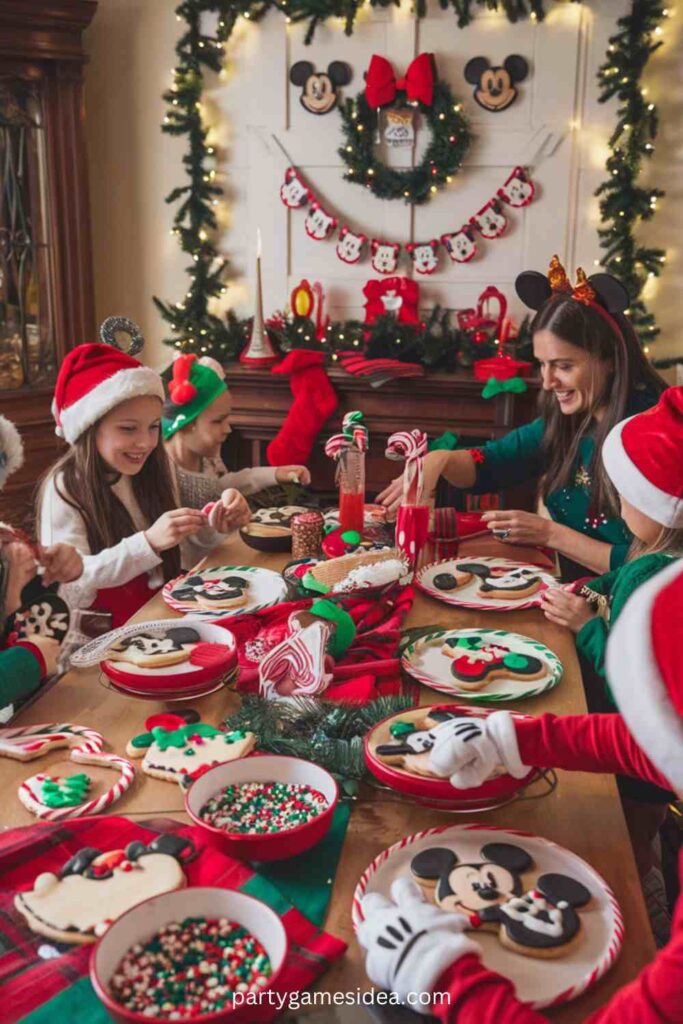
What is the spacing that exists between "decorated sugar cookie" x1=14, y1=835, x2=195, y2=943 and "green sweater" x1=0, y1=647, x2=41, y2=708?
1.49 ft

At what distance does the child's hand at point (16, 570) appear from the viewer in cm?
164

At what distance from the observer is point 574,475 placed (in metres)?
2.54

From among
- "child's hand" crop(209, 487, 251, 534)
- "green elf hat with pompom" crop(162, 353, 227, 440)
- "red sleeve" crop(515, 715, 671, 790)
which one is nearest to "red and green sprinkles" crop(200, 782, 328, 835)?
"red sleeve" crop(515, 715, 671, 790)

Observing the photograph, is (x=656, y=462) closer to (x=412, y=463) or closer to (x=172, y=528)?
(x=412, y=463)

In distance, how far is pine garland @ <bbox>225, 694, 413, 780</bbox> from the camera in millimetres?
1250

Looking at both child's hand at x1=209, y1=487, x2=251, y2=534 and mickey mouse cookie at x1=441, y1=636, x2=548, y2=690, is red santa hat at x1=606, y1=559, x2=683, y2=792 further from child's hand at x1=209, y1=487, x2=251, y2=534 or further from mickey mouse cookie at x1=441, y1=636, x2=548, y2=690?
child's hand at x1=209, y1=487, x2=251, y2=534

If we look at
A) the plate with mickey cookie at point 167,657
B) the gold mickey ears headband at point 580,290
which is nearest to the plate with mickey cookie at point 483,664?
the plate with mickey cookie at point 167,657

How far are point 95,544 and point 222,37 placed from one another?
2.73 meters

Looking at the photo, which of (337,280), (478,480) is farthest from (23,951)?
(337,280)

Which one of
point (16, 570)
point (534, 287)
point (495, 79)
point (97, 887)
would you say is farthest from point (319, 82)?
point (97, 887)

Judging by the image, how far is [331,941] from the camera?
0.95 metres

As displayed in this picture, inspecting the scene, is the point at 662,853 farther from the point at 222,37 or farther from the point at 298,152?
the point at 222,37

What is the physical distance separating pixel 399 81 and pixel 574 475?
2.19m

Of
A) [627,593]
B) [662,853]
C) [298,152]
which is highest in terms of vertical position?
[298,152]
